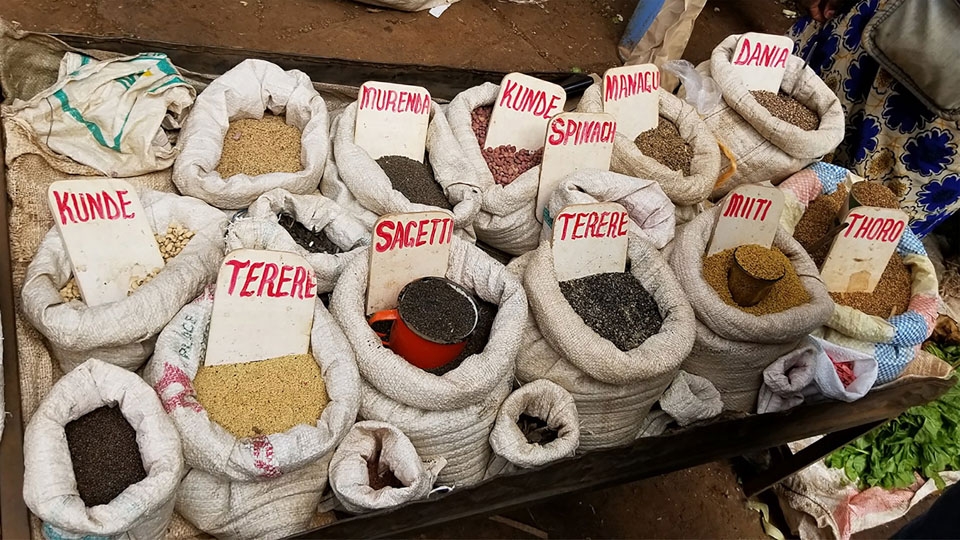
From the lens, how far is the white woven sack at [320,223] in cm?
149

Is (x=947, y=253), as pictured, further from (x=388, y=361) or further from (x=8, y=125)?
(x=8, y=125)

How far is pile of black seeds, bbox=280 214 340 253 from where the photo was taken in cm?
157

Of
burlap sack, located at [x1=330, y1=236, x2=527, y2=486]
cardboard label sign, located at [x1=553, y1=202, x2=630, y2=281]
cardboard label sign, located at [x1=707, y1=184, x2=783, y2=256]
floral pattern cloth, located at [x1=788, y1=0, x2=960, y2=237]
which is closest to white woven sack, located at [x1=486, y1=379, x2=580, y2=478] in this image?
burlap sack, located at [x1=330, y1=236, x2=527, y2=486]

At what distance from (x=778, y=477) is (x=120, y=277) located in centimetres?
191

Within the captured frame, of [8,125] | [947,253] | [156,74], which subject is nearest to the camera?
[8,125]

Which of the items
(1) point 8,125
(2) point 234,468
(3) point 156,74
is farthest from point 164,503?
(3) point 156,74

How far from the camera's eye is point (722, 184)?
7.09 ft

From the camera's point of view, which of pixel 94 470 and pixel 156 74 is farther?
pixel 156 74

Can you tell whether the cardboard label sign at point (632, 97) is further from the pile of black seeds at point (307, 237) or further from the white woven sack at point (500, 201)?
the pile of black seeds at point (307, 237)

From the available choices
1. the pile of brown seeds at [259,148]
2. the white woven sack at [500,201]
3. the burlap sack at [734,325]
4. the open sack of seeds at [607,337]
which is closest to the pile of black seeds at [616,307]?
the open sack of seeds at [607,337]

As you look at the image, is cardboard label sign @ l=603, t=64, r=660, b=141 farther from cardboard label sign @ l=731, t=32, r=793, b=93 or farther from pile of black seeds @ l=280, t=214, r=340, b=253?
pile of black seeds @ l=280, t=214, r=340, b=253

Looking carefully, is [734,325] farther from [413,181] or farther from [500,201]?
[413,181]

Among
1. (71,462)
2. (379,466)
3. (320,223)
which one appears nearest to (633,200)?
(320,223)

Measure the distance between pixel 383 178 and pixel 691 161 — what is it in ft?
2.95
